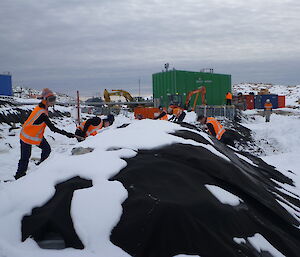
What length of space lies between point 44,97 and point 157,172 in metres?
3.53

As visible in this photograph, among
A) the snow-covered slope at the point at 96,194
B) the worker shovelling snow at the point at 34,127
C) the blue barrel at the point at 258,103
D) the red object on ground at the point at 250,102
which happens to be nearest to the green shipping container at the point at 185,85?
the red object on ground at the point at 250,102

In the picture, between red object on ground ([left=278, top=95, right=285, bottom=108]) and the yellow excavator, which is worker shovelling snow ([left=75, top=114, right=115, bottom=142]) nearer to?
the yellow excavator

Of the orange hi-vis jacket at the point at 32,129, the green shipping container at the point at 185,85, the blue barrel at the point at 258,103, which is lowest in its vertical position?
the blue barrel at the point at 258,103

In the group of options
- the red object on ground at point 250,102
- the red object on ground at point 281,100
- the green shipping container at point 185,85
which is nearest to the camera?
the green shipping container at point 185,85

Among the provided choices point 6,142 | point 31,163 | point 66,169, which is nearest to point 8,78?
point 6,142

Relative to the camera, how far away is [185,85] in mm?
22672

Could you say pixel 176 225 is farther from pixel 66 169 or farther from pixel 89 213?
pixel 66 169

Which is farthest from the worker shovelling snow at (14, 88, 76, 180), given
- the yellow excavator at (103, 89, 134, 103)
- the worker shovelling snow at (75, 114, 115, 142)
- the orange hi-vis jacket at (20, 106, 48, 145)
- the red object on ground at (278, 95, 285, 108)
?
the red object on ground at (278, 95, 285, 108)

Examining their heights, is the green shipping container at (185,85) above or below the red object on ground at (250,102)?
above

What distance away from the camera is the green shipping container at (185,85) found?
22328 millimetres

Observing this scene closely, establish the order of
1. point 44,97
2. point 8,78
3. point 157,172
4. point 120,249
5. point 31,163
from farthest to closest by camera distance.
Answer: point 8,78
point 31,163
point 44,97
point 157,172
point 120,249

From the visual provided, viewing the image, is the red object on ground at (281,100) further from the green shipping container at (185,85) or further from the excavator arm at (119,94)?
the excavator arm at (119,94)

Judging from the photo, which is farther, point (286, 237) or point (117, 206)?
point (286, 237)

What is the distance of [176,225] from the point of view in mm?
2074
